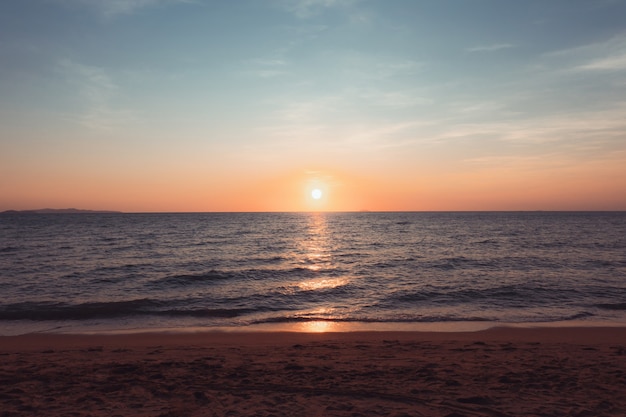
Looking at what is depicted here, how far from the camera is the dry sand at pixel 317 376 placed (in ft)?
25.0

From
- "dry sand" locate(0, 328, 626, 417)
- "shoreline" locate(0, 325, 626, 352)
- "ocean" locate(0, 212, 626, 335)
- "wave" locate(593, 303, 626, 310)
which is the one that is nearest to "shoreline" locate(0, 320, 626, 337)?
"ocean" locate(0, 212, 626, 335)

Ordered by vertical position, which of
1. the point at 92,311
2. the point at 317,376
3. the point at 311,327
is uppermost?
the point at 317,376

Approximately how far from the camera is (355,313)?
59.6ft

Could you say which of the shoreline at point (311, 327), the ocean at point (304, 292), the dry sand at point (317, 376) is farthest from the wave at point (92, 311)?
the dry sand at point (317, 376)

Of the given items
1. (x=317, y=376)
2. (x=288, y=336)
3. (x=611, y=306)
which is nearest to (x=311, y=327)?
(x=288, y=336)

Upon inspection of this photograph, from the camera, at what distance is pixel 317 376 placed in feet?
30.8

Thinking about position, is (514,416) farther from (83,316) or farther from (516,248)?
(516,248)

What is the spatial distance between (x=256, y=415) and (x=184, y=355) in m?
4.82

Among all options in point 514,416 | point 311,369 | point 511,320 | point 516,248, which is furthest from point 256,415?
point 516,248

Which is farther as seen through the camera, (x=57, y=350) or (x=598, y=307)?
(x=598, y=307)

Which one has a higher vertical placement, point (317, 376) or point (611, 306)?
point (317, 376)

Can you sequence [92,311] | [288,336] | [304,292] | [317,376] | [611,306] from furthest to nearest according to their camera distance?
[304,292] < [611,306] < [92,311] < [288,336] < [317,376]

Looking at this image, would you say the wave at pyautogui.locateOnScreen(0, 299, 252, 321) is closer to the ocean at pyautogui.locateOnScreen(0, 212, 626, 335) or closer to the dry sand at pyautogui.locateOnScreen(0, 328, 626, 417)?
the ocean at pyautogui.locateOnScreen(0, 212, 626, 335)

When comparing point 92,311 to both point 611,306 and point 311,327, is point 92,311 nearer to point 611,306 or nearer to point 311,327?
point 311,327
